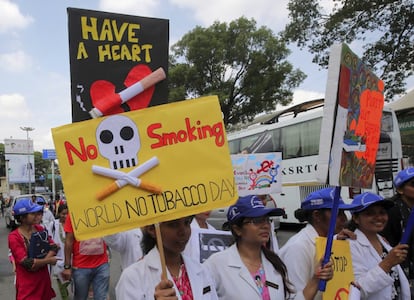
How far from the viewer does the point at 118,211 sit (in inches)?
76.6

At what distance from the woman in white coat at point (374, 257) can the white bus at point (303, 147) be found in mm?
8529

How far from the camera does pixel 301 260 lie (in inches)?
107

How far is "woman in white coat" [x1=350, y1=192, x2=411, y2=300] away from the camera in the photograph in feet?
8.54

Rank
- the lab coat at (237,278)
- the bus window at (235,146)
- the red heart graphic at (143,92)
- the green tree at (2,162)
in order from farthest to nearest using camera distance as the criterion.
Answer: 1. the green tree at (2,162)
2. the bus window at (235,146)
3. the lab coat at (237,278)
4. the red heart graphic at (143,92)

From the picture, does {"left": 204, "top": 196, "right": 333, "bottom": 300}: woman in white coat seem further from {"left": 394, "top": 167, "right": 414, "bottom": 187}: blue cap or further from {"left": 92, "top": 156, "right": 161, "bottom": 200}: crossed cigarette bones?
{"left": 394, "top": 167, "right": 414, "bottom": 187}: blue cap

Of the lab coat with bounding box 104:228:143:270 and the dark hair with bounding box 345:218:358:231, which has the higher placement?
the dark hair with bounding box 345:218:358:231

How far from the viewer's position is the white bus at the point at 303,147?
11734mm

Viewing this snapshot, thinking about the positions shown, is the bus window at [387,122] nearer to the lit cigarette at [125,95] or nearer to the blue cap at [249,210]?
the blue cap at [249,210]

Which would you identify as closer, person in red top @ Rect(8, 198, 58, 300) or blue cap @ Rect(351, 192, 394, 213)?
blue cap @ Rect(351, 192, 394, 213)

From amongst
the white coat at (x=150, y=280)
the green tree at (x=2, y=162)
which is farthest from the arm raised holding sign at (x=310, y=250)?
the green tree at (x=2, y=162)

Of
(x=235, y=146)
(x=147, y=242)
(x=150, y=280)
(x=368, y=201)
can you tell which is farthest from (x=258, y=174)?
(x=235, y=146)

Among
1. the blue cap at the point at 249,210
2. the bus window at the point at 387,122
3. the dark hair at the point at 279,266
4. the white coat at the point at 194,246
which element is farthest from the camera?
the bus window at the point at 387,122

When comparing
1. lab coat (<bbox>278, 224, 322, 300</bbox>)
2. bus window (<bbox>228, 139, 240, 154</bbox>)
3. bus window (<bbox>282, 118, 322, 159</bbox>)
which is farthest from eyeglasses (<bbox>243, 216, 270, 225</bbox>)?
bus window (<bbox>228, 139, 240, 154</bbox>)

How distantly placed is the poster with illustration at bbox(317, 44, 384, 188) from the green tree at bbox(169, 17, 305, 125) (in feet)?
75.0
